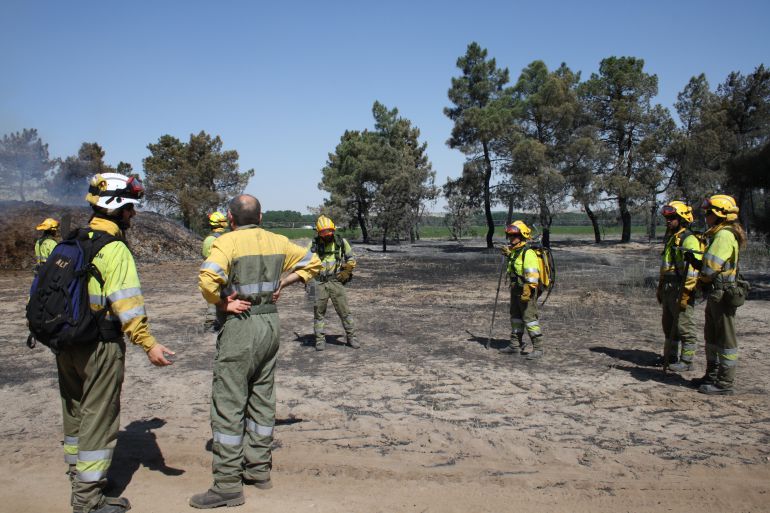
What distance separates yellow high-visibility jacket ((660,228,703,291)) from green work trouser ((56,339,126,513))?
21.0ft

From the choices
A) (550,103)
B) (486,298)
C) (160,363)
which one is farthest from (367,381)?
(550,103)

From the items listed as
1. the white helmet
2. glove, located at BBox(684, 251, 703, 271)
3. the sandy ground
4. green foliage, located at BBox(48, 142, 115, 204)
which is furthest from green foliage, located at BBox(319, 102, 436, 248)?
the white helmet

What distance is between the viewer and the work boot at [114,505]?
355 centimetres

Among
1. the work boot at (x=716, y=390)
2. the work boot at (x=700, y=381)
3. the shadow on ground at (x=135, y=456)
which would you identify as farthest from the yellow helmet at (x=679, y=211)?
the shadow on ground at (x=135, y=456)

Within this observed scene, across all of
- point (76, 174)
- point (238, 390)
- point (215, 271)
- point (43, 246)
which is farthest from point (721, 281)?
point (76, 174)

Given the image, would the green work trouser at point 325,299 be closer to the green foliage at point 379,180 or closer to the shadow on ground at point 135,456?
the shadow on ground at point 135,456

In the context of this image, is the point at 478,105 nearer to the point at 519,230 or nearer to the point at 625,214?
the point at 625,214

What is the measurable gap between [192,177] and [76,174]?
7352mm

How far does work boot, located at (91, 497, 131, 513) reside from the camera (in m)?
3.55

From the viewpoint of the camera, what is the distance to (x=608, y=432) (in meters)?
5.14

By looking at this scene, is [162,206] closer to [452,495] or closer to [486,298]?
[486,298]

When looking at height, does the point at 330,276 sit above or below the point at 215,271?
below

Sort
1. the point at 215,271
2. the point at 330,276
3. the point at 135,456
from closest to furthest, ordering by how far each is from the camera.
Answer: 1. the point at 215,271
2. the point at 135,456
3. the point at 330,276

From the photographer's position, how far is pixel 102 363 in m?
3.53
